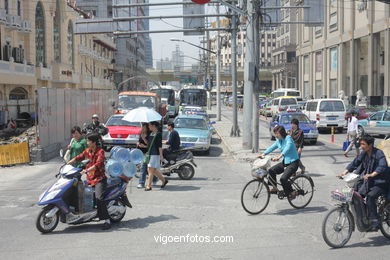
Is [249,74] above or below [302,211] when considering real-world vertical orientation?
above

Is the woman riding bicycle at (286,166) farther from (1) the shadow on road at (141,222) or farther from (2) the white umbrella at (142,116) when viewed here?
(2) the white umbrella at (142,116)

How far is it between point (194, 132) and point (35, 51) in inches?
1050

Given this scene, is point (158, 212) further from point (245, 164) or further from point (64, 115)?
point (64, 115)

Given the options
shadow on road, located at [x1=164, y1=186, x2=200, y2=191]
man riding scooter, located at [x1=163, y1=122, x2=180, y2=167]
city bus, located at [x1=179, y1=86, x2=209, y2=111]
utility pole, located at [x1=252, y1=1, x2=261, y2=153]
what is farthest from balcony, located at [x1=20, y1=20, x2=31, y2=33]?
shadow on road, located at [x1=164, y1=186, x2=200, y2=191]

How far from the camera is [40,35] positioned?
4453 centimetres

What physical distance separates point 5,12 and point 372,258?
117 ft

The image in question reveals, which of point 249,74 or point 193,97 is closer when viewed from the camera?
point 249,74

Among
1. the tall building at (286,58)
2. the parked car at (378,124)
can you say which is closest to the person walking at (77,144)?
the parked car at (378,124)

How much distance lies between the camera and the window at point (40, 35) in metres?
43.9

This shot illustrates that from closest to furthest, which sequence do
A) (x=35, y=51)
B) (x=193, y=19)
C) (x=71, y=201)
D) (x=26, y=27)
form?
(x=71, y=201) < (x=193, y=19) < (x=26, y=27) < (x=35, y=51)

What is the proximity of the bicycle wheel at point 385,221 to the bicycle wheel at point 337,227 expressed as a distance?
1.77 feet

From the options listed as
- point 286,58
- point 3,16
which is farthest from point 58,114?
point 286,58

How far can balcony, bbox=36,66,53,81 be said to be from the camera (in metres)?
42.9

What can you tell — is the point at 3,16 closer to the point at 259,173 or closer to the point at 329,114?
the point at 329,114
